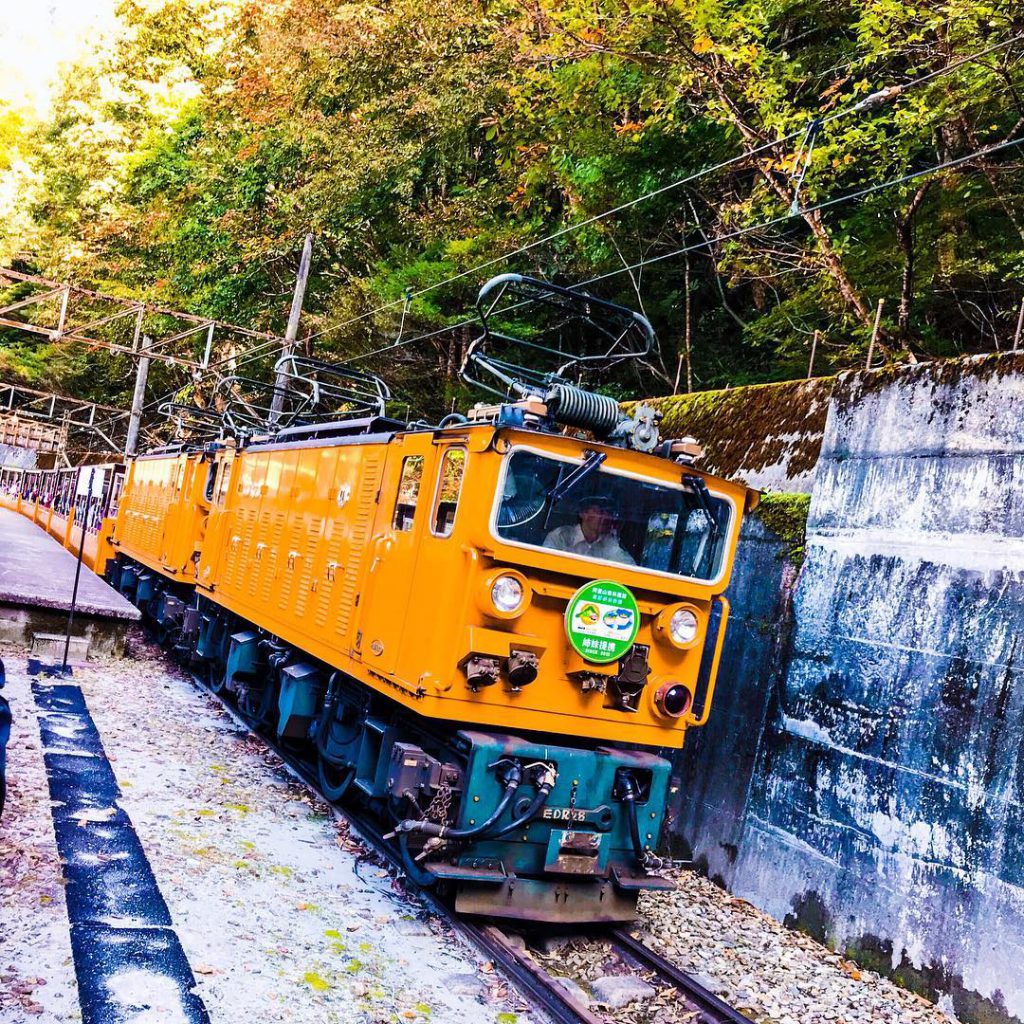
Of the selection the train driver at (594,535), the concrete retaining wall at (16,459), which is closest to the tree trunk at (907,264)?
the train driver at (594,535)

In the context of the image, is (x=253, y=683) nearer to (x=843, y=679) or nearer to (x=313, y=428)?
(x=313, y=428)

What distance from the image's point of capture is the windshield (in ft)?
19.6

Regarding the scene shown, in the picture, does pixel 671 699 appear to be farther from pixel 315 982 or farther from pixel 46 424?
pixel 46 424

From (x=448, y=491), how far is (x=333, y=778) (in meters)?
3.41

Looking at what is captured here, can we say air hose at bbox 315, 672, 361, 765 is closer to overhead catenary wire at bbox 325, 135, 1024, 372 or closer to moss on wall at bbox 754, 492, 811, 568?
overhead catenary wire at bbox 325, 135, 1024, 372

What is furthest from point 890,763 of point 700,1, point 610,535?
point 700,1

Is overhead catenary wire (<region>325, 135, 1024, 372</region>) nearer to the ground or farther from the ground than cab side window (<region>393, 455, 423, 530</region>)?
farther from the ground

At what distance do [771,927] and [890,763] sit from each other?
59.8 inches

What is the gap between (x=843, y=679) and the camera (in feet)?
23.3

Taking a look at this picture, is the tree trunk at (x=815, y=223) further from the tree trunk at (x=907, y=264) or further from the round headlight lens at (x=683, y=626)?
the round headlight lens at (x=683, y=626)

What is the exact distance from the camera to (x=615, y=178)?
45.3 ft

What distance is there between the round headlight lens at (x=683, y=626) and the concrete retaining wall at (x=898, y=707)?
54.6 inches

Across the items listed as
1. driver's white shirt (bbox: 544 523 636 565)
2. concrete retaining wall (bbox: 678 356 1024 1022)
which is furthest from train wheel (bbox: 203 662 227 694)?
driver's white shirt (bbox: 544 523 636 565)

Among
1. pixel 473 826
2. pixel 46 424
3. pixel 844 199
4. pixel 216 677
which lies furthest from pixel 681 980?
pixel 46 424
